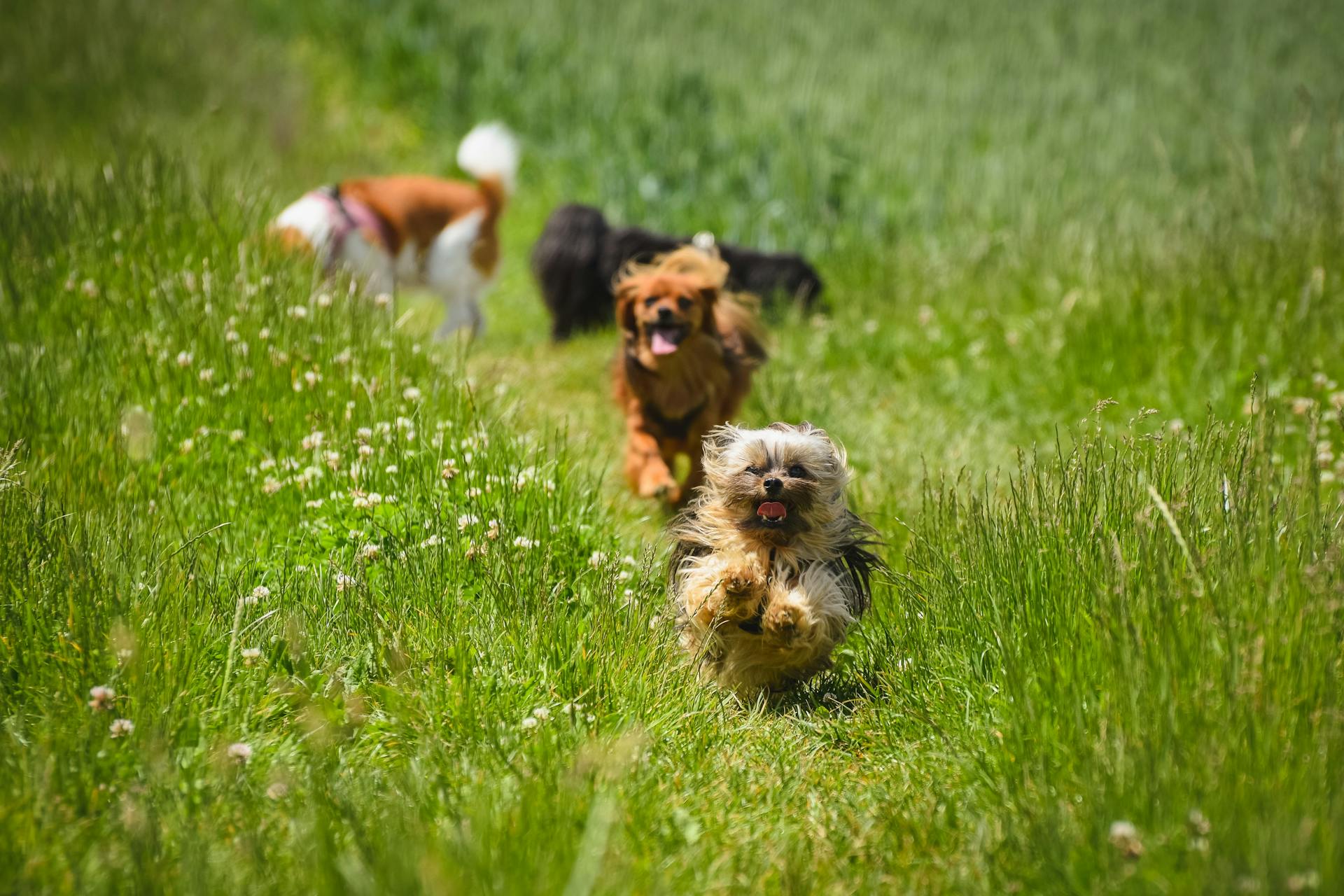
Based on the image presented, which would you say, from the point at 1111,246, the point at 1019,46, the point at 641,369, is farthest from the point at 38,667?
the point at 1019,46

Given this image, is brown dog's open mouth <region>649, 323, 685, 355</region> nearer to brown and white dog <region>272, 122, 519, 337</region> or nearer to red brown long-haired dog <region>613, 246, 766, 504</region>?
red brown long-haired dog <region>613, 246, 766, 504</region>

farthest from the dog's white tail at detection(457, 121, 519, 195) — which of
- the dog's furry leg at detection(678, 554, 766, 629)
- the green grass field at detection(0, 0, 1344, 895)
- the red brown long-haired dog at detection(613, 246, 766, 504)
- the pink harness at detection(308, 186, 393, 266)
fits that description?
the dog's furry leg at detection(678, 554, 766, 629)

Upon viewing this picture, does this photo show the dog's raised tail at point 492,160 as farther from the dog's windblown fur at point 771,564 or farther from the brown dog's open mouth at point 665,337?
the dog's windblown fur at point 771,564

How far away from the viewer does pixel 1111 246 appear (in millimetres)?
7801

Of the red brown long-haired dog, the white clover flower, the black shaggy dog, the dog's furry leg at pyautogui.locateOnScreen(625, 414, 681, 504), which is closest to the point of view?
the white clover flower

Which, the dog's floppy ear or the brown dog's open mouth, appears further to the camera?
the dog's floppy ear

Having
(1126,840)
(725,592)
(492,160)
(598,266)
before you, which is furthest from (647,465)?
(492,160)

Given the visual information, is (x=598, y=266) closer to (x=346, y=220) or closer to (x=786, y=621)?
(x=346, y=220)

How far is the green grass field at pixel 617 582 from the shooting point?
2264 millimetres

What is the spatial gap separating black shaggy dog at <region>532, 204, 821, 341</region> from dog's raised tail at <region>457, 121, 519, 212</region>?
1.55 feet

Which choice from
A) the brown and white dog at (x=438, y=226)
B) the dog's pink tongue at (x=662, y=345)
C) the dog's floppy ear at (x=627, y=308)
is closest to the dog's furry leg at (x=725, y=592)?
the dog's pink tongue at (x=662, y=345)

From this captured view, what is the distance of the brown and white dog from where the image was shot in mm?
7000

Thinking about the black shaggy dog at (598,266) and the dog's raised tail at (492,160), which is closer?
the dog's raised tail at (492,160)

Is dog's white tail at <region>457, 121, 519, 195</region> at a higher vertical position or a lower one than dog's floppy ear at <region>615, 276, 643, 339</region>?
higher
